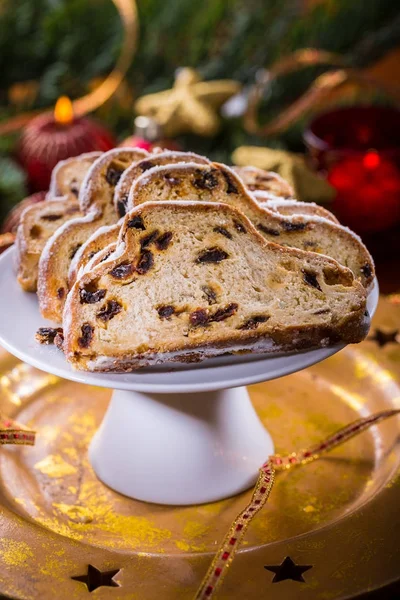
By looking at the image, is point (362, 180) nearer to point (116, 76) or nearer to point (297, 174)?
point (297, 174)

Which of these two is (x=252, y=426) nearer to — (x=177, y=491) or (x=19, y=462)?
(x=177, y=491)

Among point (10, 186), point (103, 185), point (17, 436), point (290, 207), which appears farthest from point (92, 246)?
point (10, 186)

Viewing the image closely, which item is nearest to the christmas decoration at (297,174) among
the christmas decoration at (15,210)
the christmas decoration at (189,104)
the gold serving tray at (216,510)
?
the christmas decoration at (189,104)

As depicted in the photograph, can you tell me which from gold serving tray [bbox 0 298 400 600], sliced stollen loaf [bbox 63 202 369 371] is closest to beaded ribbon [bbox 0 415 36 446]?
gold serving tray [bbox 0 298 400 600]

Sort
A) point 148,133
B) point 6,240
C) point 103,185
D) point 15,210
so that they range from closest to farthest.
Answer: point 103,185 < point 6,240 < point 15,210 < point 148,133

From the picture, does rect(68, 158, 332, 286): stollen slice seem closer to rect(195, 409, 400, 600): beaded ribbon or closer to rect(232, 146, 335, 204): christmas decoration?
rect(195, 409, 400, 600): beaded ribbon

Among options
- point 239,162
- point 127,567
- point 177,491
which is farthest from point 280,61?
point 127,567

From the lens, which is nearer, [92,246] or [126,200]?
[92,246]
